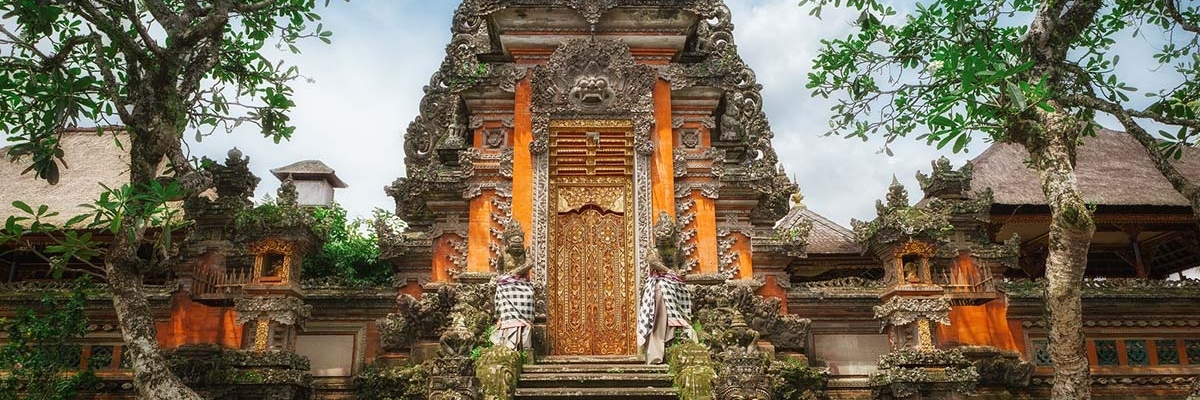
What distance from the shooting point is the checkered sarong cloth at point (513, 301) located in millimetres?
8687

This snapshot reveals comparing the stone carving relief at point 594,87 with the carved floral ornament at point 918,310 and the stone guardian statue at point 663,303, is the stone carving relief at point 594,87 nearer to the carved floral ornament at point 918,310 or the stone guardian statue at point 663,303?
the stone guardian statue at point 663,303

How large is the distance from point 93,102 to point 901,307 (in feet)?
29.2

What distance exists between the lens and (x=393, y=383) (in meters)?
9.11

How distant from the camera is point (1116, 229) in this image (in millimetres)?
14352

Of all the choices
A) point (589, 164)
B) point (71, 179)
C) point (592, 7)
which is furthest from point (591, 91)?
point (71, 179)

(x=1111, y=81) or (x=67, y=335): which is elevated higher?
(x=1111, y=81)

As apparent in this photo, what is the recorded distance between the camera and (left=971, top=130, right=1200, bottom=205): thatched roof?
13.8m

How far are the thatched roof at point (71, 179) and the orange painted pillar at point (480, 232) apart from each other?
6606 mm

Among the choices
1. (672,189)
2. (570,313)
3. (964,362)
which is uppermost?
(672,189)

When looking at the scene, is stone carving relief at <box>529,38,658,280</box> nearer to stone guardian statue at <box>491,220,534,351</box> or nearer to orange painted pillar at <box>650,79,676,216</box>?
orange painted pillar at <box>650,79,676,216</box>

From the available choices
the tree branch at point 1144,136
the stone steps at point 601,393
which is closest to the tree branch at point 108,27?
the stone steps at point 601,393

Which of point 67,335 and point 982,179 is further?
point 982,179

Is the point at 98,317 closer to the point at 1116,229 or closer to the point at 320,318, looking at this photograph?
the point at 320,318

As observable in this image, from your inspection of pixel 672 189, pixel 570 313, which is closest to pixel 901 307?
pixel 672 189
